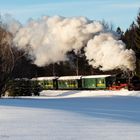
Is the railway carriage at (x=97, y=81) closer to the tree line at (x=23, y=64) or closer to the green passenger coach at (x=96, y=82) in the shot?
the green passenger coach at (x=96, y=82)

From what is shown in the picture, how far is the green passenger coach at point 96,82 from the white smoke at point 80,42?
321 inches

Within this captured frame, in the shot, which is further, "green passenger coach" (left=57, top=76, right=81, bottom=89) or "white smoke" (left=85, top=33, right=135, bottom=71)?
"green passenger coach" (left=57, top=76, right=81, bottom=89)

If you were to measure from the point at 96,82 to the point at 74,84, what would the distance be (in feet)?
15.9

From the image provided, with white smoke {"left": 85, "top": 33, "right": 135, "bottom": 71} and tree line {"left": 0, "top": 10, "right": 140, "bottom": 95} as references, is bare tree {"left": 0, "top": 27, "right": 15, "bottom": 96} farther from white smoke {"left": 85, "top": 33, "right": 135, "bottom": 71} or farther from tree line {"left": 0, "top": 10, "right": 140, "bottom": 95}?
white smoke {"left": 85, "top": 33, "right": 135, "bottom": 71}

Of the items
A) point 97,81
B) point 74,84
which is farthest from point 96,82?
point 74,84

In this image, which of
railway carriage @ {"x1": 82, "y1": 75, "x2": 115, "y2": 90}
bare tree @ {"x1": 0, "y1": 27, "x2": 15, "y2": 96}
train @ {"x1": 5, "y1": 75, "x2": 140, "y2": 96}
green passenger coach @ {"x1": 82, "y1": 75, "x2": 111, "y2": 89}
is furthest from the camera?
green passenger coach @ {"x1": 82, "y1": 75, "x2": 111, "y2": 89}

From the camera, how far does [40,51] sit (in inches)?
2250

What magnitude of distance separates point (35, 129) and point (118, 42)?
44.1 m

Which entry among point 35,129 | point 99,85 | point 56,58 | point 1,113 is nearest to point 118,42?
point 56,58

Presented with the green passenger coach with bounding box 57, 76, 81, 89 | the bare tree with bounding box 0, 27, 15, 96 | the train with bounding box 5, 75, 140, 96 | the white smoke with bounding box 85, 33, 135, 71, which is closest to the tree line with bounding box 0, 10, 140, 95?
the bare tree with bounding box 0, 27, 15, 96

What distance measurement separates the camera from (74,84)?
234ft

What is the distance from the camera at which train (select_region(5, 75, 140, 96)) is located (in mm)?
53250

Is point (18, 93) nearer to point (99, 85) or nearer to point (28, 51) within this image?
point (28, 51)

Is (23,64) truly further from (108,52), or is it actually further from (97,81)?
(108,52)
